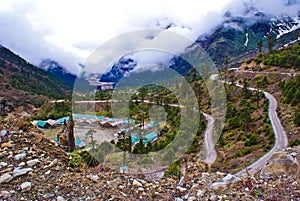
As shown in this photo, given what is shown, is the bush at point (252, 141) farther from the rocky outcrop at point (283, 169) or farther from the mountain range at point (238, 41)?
the mountain range at point (238, 41)

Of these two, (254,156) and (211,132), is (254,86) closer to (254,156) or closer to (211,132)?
(211,132)

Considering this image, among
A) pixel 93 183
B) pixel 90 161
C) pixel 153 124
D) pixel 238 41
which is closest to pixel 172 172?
pixel 90 161

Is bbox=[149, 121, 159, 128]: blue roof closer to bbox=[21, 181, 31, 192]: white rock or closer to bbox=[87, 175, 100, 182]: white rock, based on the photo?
bbox=[87, 175, 100, 182]: white rock

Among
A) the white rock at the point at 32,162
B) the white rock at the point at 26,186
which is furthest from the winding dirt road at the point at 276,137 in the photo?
the white rock at the point at 26,186

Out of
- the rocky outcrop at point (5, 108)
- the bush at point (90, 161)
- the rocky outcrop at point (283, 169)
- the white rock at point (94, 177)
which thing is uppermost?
the rocky outcrop at point (283, 169)

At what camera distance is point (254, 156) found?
1856cm

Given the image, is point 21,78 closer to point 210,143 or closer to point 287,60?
point 287,60

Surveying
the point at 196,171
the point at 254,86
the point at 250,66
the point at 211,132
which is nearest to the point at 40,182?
the point at 196,171

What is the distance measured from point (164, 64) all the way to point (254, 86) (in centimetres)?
4224

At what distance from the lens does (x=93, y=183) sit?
4.25 metres

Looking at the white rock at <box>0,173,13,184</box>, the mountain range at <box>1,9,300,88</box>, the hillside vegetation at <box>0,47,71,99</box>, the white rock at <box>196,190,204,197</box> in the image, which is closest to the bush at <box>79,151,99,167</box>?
the white rock at <box>0,173,13,184</box>

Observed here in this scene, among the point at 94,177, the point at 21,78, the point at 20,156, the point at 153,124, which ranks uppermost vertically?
the point at 21,78

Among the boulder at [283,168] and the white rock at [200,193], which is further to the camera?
the boulder at [283,168]

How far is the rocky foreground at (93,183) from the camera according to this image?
3932mm
